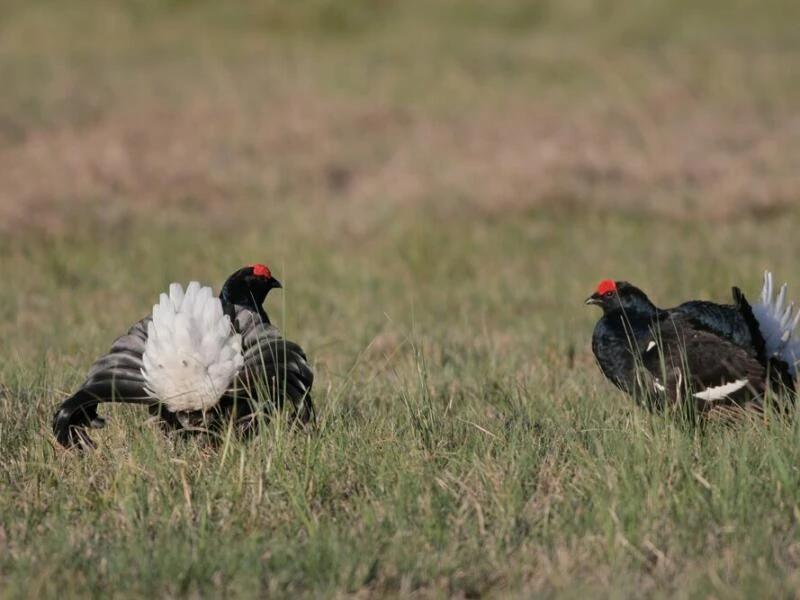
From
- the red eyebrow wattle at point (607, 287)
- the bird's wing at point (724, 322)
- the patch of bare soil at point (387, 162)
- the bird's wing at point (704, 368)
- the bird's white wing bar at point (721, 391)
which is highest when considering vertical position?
the patch of bare soil at point (387, 162)

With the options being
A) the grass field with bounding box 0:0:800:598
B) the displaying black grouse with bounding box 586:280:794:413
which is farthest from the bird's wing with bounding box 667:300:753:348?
the grass field with bounding box 0:0:800:598

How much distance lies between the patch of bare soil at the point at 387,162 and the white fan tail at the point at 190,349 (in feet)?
25.6

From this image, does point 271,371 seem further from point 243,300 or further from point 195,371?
point 243,300

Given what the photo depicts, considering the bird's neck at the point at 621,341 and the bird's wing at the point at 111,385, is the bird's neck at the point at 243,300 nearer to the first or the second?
the bird's wing at the point at 111,385

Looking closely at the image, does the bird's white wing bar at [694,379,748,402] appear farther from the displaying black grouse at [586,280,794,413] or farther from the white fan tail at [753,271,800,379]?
the white fan tail at [753,271,800,379]

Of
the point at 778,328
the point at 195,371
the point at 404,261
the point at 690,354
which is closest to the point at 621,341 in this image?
the point at 690,354

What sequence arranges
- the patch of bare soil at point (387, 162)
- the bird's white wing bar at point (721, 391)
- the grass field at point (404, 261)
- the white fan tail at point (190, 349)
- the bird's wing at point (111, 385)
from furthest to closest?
the patch of bare soil at point (387, 162), the bird's white wing bar at point (721, 391), the bird's wing at point (111, 385), the white fan tail at point (190, 349), the grass field at point (404, 261)

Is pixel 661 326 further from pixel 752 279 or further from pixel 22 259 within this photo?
pixel 22 259

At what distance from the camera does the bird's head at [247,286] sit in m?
5.78

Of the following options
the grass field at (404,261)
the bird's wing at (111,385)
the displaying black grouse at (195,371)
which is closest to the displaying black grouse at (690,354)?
the grass field at (404,261)

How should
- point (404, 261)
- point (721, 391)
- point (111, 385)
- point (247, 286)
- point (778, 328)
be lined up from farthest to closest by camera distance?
point (404, 261) → point (778, 328) → point (247, 286) → point (721, 391) → point (111, 385)

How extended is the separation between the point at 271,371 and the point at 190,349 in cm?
38

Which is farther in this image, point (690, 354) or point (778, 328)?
point (778, 328)

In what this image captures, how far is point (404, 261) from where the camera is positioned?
11.4 metres
